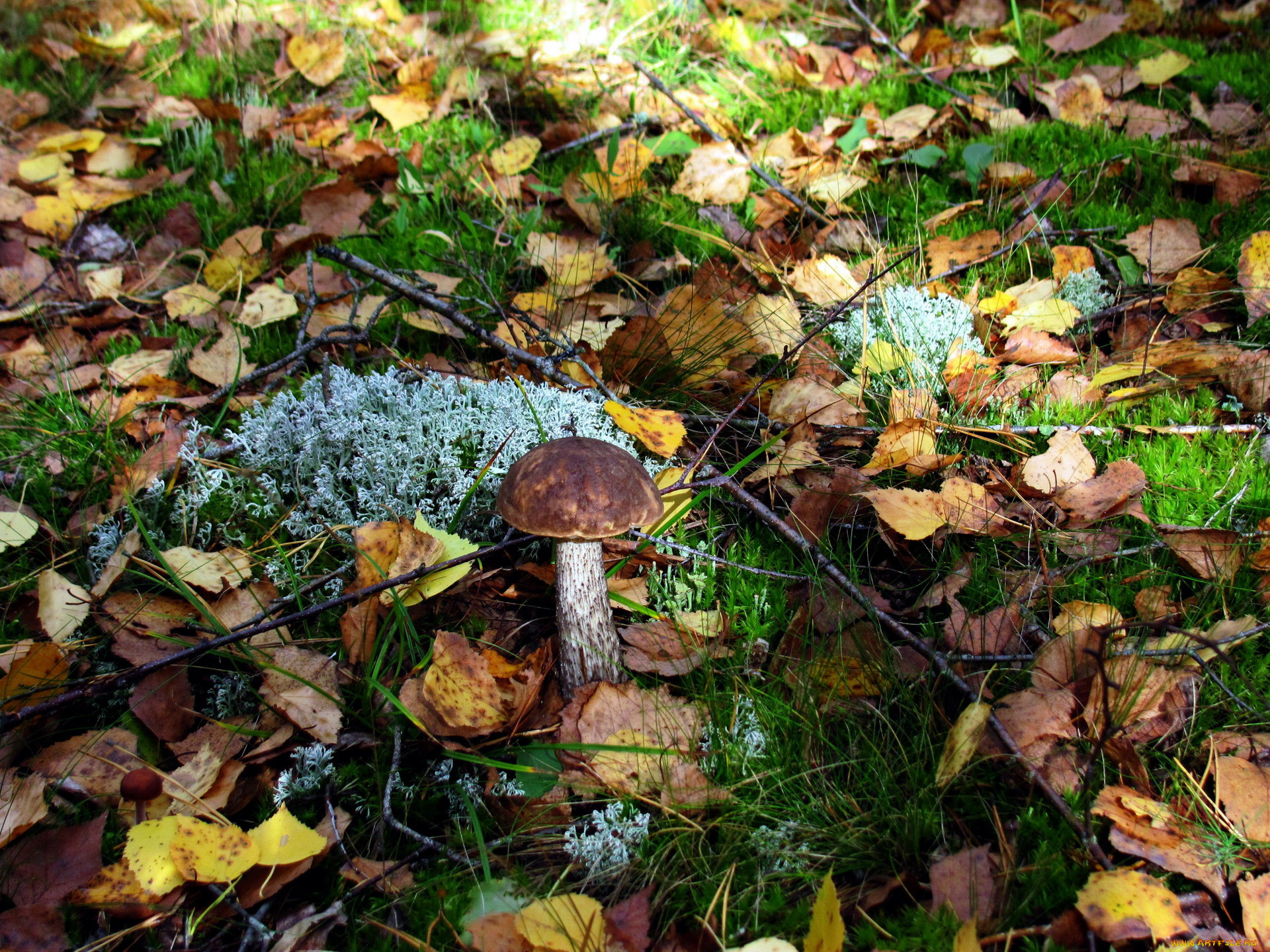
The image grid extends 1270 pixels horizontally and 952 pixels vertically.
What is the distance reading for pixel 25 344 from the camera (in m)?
3.15

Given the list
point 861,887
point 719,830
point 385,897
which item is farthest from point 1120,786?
point 385,897

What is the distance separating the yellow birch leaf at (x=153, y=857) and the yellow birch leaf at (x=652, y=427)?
1.41 metres

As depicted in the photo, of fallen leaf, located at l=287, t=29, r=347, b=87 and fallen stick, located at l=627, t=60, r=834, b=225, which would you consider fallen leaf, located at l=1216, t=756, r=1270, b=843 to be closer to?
fallen stick, located at l=627, t=60, r=834, b=225

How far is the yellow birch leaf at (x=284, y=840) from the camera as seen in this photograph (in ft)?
5.31

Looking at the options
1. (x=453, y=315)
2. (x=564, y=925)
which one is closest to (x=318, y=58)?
(x=453, y=315)

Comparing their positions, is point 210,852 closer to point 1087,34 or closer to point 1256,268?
point 1256,268

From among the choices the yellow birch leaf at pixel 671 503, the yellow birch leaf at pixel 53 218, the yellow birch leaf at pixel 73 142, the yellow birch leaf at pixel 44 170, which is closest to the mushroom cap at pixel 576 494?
the yellow birch leaf at pixel 671 503

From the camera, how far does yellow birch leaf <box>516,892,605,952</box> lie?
1428mm

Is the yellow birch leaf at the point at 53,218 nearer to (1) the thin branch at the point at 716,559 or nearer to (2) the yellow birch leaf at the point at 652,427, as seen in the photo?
(2) the yellow birch leaf at the point at 652,427

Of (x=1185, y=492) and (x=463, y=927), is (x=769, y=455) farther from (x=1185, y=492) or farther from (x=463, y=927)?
(x=463, y=927)

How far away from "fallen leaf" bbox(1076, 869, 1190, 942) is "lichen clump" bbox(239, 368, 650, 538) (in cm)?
154

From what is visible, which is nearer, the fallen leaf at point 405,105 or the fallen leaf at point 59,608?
the fallen leaf at point 59,608

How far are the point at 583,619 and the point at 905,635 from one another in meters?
0.74

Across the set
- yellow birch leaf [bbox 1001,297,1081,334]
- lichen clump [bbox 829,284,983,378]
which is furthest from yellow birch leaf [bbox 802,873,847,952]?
yellow birch leaf [bbox 1001,297,1081,334]
